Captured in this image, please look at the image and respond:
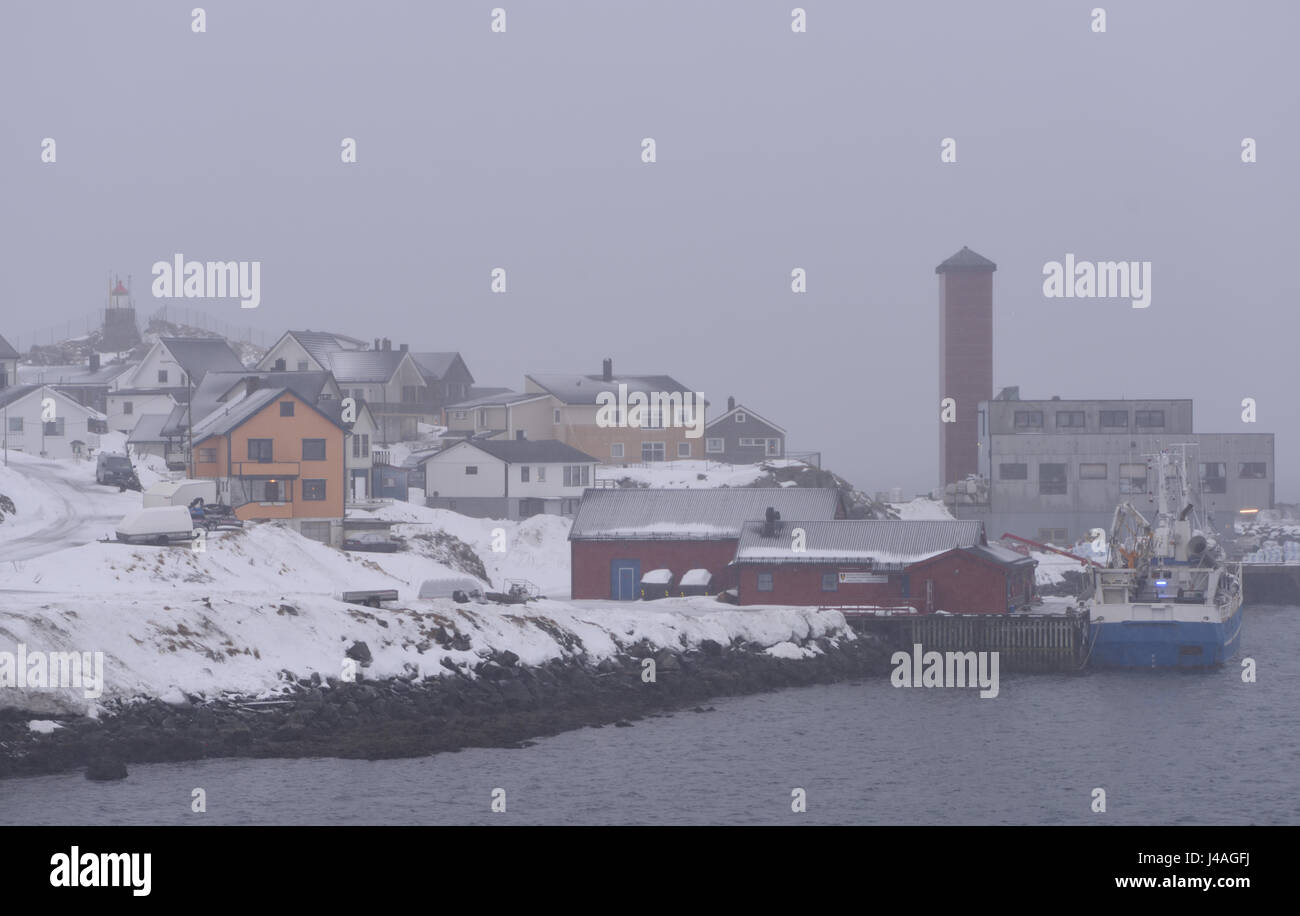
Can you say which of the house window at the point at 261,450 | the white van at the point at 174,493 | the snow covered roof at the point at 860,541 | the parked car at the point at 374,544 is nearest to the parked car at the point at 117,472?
the house window at the point at 261,450

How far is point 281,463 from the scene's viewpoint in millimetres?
66062

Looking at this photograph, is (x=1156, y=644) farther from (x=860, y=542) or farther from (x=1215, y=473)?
(x=1215, y=473)

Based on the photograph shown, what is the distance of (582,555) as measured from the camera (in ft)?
204

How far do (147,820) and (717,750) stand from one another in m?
14.5

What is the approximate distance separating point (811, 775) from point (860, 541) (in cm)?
2338

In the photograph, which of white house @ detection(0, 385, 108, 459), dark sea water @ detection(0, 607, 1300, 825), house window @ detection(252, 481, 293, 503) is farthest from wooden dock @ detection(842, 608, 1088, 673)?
white house @ detection(0, 385, 108, 459)

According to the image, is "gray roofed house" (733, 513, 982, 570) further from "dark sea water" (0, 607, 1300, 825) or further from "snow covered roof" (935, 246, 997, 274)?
"snow covered roof" (935, 246, 997, 274)

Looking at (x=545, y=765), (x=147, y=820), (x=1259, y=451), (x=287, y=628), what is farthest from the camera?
(x=1259, y=451)

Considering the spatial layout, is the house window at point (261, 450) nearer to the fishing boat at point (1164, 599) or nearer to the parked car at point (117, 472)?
the parked car at point (117, 472)

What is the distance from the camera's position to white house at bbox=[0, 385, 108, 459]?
8969 centimetres

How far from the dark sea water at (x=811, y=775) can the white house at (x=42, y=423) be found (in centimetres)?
5717
